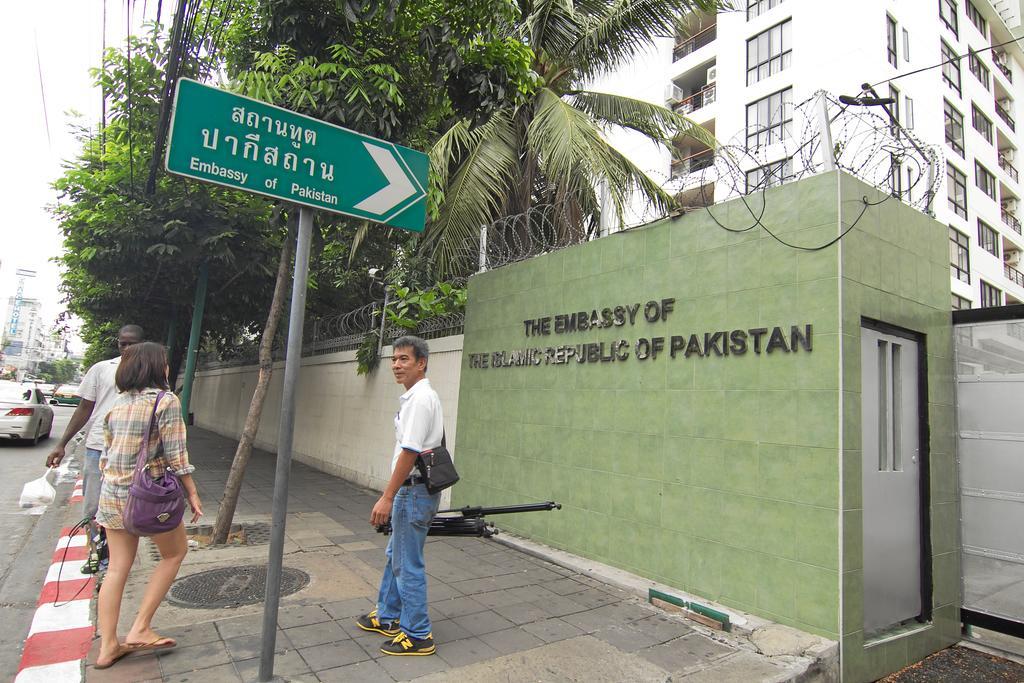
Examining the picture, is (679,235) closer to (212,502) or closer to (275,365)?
(212,502)

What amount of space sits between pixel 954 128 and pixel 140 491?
25.4 m

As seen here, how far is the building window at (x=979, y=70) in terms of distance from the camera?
21.8 meters

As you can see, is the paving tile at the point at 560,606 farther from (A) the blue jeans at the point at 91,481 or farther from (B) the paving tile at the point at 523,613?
(A) the blue jeans at the point at 91,481

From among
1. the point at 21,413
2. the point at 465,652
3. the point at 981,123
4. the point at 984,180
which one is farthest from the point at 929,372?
the point at 981,123

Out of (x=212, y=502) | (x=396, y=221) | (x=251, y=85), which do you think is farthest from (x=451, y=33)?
(x=212, y=502)

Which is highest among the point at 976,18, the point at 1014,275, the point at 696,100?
the point at 976,18

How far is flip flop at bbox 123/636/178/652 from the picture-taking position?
10.3ft

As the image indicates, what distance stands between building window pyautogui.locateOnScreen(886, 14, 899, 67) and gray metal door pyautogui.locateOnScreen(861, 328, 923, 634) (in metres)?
18.1

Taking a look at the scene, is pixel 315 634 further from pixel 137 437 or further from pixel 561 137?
pixel 561 137

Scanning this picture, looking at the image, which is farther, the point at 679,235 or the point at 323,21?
the point at 323,21

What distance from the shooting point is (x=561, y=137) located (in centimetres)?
778

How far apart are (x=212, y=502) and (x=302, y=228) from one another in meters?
6.16

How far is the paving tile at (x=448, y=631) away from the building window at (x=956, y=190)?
72.7ft

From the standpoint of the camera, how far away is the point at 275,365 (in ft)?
46.1
